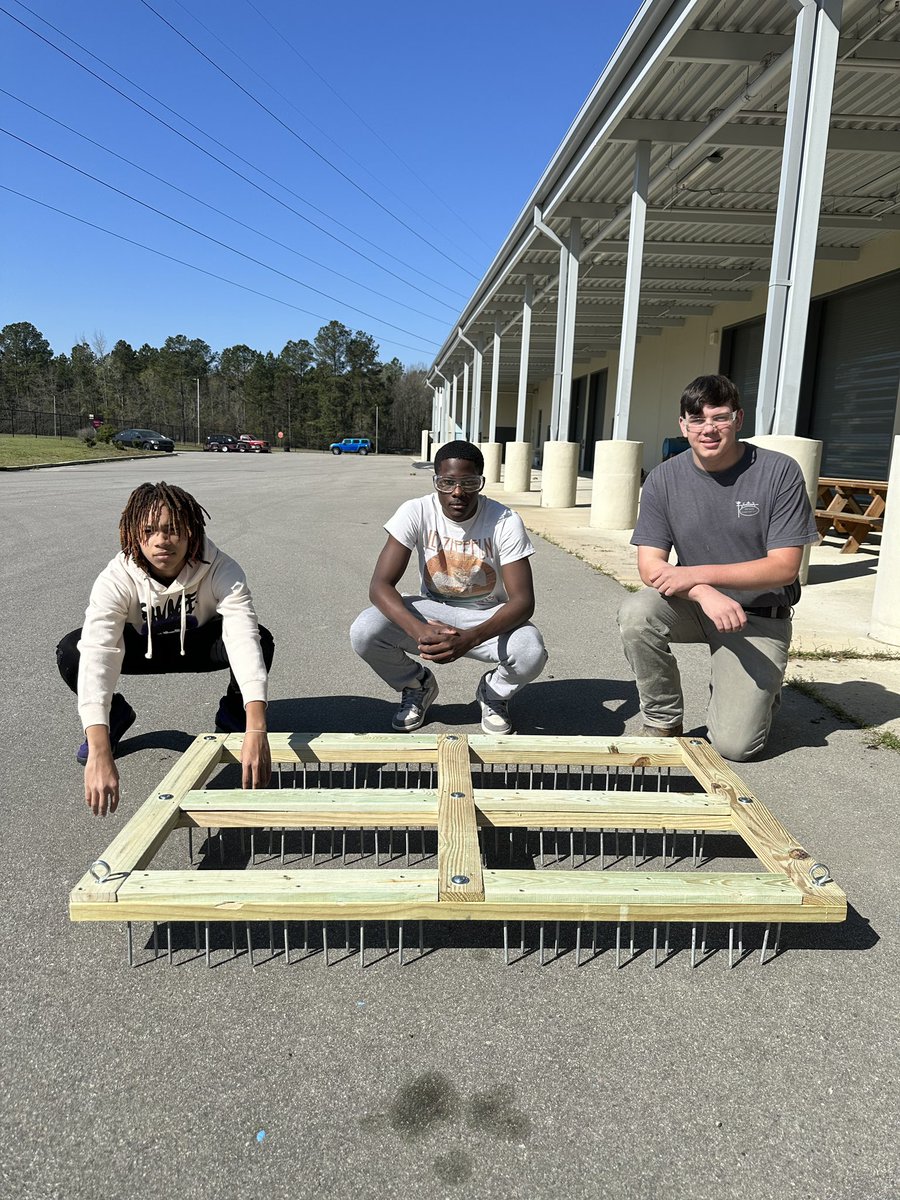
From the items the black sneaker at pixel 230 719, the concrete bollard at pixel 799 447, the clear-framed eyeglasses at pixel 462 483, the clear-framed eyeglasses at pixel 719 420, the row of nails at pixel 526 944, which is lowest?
the row of nails at pixel 526 944

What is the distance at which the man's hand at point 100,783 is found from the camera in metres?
2.40

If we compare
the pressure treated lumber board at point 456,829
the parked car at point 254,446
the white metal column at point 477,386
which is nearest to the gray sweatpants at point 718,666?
the pressure treated lumber board at point 456,829

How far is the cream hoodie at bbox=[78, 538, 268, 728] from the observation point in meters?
2.75

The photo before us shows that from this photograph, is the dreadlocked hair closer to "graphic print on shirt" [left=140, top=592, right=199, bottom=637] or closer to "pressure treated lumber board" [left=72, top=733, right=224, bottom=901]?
"graphic print on shirt" [left=140, top=592, right=199, bottom=637]

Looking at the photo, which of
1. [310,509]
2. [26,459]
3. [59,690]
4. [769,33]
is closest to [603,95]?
[769,33]

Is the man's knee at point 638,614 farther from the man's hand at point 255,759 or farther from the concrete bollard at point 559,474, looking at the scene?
the concrete bollard at point 559,474

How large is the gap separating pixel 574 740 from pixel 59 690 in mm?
2760

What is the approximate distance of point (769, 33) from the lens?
806cm

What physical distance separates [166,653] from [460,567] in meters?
1.30

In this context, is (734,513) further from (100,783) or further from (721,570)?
(100,783)

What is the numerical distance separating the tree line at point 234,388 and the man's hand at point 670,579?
2754 inches

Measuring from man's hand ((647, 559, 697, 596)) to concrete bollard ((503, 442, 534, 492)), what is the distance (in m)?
17.2

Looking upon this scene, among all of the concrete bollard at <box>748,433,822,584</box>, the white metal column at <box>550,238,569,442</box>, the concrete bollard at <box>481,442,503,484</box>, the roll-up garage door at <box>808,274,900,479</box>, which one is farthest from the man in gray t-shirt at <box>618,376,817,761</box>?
the concrete bollard at <box>481,442,503,484</box>

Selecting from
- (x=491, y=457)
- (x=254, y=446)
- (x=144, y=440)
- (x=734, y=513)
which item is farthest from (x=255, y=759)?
(x=254, y=446)
